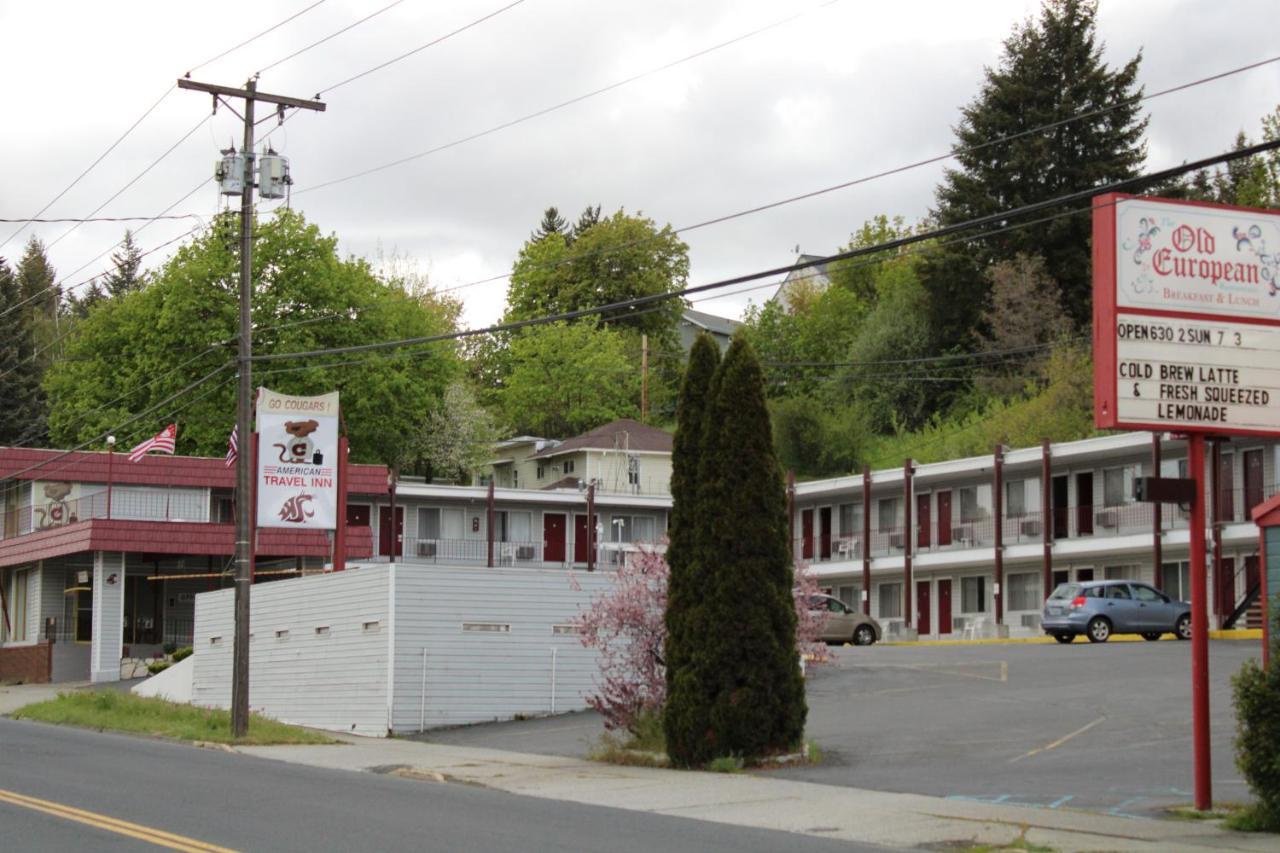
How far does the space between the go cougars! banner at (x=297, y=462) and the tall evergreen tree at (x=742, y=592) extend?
43.9ft

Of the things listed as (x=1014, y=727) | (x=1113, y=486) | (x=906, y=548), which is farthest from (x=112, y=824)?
(x=906, y=548)

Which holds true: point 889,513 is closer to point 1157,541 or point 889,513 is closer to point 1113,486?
point 1113,486

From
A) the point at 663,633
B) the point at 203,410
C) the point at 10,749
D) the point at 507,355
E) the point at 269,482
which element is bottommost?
the point at 10,749

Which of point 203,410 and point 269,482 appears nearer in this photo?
point 269,482

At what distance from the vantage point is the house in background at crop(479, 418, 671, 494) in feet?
261

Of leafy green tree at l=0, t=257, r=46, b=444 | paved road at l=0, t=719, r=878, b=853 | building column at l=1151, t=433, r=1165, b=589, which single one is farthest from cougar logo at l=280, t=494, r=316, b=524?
leafy green tree at l=0, t=257, r=46, b=444

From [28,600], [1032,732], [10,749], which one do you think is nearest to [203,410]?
[28,600]

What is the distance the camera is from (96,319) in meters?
69.6

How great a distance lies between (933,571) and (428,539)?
2083 centimetres

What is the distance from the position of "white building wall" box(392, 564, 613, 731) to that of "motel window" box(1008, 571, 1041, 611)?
28583mm

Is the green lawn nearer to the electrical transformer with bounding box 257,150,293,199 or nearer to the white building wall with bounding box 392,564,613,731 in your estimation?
the white building wall with bounding box 392,564,613,731

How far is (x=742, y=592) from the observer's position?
2083cm

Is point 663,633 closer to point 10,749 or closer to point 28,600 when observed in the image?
point 10,749

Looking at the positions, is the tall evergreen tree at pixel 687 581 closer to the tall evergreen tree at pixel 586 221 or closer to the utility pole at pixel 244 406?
the utility pole at pixel 244 406
